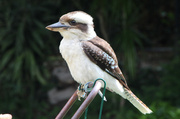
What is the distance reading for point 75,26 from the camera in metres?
1.93

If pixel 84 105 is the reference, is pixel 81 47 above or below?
above

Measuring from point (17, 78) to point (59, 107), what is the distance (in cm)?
105

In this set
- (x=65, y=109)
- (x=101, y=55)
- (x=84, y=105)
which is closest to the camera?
(x=84, y=105)

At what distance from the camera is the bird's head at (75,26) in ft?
Result: 6.23

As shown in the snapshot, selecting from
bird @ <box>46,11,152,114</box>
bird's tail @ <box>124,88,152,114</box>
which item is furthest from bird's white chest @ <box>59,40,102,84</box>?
bird's tail @ <box>124,88,152,114</box>

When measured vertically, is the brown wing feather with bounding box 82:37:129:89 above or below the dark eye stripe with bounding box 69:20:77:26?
below

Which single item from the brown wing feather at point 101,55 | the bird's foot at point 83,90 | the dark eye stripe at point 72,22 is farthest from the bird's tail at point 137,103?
the dark eye stripe at point 72,22

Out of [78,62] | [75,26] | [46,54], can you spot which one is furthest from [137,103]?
[46,54]

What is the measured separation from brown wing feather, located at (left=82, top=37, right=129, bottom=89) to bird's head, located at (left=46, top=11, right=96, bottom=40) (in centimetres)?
6

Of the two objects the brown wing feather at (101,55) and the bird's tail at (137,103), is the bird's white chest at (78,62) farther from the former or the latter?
the bird's tail at (137,103)

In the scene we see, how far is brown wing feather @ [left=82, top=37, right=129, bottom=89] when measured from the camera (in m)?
1.97

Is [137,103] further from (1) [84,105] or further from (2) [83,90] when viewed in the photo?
(1) [84,105]

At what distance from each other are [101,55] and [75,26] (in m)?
0.28

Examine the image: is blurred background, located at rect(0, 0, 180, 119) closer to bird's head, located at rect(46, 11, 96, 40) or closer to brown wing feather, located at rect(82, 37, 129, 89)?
brown wing feather, located at rect(82, 37, 129, 89)
